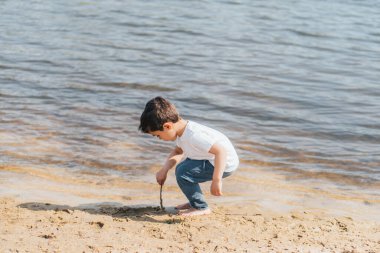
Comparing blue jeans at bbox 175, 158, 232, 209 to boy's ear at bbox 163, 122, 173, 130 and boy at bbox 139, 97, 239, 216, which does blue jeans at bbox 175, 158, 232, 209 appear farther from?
boy's ear at bbox 163, 122, 173, 130

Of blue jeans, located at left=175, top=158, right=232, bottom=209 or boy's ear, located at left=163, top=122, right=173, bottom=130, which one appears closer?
boy's ear, located at left=163, top=122, right=173, bottom=130

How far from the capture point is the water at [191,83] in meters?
6.43

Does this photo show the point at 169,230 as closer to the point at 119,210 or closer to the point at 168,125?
the point at 119,210

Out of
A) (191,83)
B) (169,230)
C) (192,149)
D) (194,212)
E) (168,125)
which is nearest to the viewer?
(169,230)

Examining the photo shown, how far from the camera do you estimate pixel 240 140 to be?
7.04 m

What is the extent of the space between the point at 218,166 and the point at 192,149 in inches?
9.6

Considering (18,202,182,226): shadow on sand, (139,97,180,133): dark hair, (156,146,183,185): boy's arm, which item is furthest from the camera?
(156,146,183,185): boy's arm

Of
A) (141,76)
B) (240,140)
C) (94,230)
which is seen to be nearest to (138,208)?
(94,230)

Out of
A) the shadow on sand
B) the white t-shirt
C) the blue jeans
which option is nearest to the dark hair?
the white t-shirt

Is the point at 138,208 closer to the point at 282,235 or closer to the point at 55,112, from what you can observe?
the point at 282,235

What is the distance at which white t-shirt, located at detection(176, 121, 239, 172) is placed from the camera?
4.59 meters

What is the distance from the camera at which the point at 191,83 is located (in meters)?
9.30

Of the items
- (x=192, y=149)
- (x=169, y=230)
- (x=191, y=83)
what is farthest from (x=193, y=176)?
(x=191, y=83)

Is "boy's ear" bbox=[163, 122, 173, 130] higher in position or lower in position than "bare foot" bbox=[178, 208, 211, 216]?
higher
